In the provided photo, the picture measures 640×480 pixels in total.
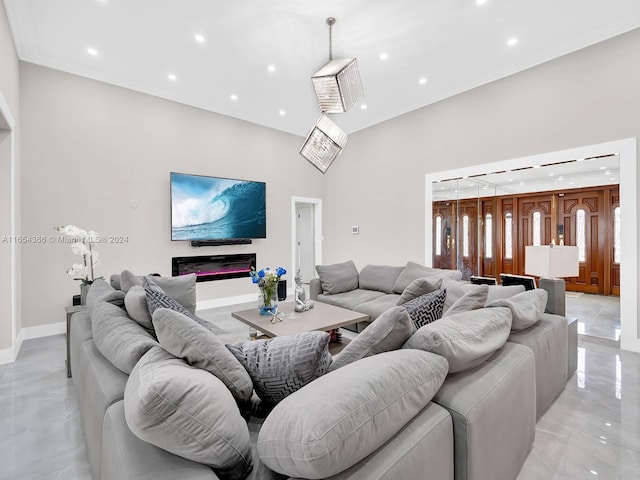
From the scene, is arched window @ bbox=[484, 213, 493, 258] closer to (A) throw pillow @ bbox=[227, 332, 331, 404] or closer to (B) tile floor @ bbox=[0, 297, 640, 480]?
(B) tile floor @ bbox=[0, 297, 640, 480]

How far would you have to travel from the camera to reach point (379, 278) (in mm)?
4262

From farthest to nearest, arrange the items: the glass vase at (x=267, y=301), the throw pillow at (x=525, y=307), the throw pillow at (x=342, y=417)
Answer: the glass vase at (x=267, y=301)
the throw pillow at (x=525, y=307)
the throw pillow at (x=342, y=417)

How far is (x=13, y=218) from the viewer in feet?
10.5

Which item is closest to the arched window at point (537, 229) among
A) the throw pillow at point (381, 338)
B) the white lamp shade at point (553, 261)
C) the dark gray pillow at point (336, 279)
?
the white lamp shade at point (553, 261)

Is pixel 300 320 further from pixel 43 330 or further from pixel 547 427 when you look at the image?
pixel 43 330

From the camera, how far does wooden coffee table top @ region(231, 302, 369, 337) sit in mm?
2580

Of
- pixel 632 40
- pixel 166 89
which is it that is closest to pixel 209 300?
pixel 166 89

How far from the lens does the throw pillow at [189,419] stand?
77 centimetres

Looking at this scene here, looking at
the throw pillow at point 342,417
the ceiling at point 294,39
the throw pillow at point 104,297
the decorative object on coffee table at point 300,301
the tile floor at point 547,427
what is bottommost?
the tile floor at point 547,427

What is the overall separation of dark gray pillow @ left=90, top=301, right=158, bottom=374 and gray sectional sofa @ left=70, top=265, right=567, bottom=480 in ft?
0.04

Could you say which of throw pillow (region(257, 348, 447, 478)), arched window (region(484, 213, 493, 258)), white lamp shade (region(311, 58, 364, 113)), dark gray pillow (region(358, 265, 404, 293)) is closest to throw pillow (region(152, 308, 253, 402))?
throw pillow (region(257, 348, 447, 478))

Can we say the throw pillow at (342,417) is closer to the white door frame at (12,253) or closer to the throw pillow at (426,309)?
the throw pillow at (426,309)

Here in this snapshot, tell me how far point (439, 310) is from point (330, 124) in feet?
6.45

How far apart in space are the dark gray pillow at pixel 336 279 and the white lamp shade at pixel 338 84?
219cm
